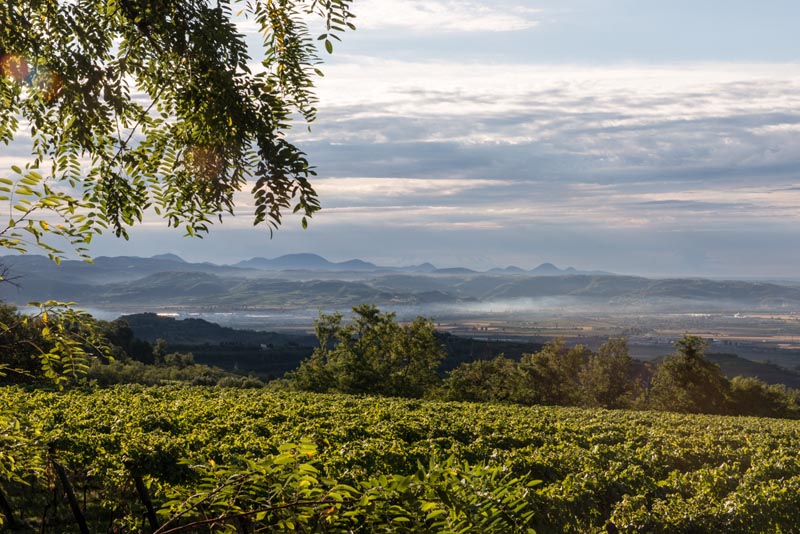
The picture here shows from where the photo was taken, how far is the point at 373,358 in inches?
2707

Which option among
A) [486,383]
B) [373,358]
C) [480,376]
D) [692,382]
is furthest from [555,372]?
[373,358]

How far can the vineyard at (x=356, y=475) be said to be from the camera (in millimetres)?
3744

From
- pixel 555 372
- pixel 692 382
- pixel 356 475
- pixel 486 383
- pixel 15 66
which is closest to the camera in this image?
pixel 15 66

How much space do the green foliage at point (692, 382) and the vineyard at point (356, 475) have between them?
5065 cm

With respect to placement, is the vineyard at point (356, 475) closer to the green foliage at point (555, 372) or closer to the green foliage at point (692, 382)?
the green foliage at point (692, 382)

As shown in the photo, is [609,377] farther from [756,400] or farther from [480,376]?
[480,376]

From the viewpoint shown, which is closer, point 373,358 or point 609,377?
point 373,358

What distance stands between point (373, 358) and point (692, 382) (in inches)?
1374

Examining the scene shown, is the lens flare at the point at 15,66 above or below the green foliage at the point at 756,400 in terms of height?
above

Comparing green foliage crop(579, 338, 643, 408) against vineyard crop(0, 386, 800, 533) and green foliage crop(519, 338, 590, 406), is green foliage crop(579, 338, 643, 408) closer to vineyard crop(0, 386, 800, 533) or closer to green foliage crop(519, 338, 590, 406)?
green foliage crop(519, 338, 590, 406)

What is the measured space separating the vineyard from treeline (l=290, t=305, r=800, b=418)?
140 feet

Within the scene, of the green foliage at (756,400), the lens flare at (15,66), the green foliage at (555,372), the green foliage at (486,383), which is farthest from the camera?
the green foliage at (555,372)

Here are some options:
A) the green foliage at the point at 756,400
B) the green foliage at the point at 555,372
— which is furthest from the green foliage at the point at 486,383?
the green foliage at the point at 756,400

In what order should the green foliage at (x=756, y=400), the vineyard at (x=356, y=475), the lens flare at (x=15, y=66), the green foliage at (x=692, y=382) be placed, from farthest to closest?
the green foliage at (x=756, y=400) < the green foliage at (x=692, y=382) < the lens flare at (x=15, y=66) < the vineyard at (x=356, y=475)
